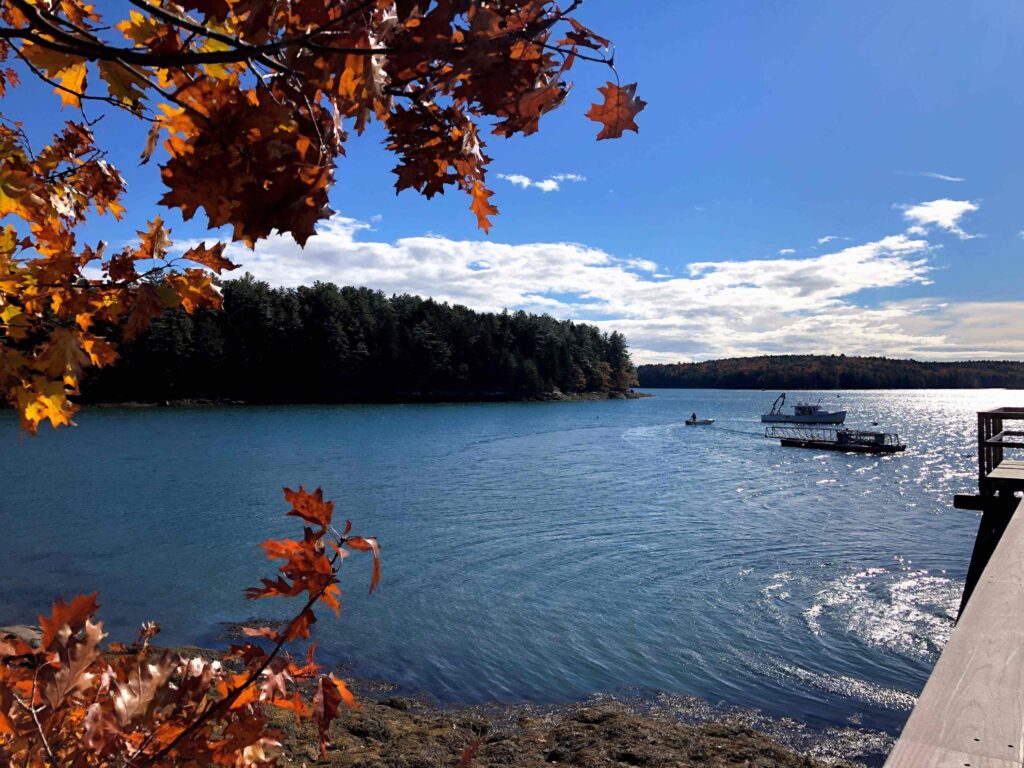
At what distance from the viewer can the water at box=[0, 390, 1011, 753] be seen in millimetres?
10617

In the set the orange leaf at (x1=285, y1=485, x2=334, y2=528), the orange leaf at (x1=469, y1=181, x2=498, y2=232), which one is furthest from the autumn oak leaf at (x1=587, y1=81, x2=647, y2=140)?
the orange leaf at (x1=285, y1=485, x2=334, y2=528)

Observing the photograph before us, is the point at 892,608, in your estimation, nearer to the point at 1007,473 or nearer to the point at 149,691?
the point at 1007,473

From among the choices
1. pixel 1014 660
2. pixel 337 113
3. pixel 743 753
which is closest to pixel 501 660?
pixel 743 753

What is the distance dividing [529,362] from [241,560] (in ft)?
318

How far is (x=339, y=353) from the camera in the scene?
320 ft

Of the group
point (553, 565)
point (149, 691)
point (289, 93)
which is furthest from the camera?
point (553, 565)

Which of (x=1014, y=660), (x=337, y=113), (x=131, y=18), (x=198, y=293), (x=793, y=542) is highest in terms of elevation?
(x=131, y=18)

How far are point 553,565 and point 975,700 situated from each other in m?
15.4

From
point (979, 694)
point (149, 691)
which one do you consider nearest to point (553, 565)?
point (979, 694)

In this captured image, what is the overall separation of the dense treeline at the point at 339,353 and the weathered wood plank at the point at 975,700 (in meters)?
86.8

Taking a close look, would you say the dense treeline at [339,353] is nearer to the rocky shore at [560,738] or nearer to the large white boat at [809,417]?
the large white boat at [809,417]

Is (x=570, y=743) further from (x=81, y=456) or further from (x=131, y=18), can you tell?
(x=81, y=456)

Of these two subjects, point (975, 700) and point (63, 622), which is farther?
point (975, 700)

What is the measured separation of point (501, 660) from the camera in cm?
1087
